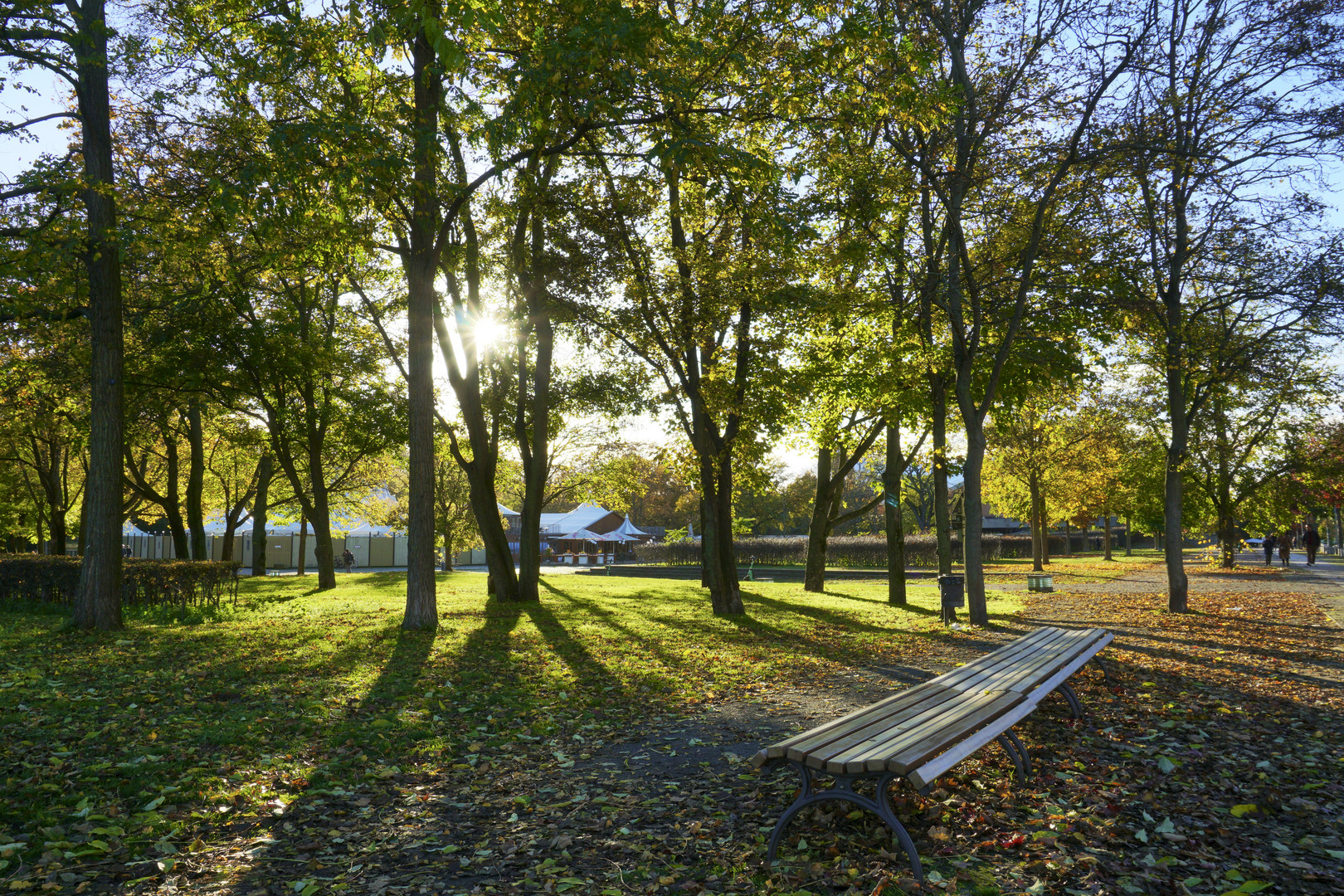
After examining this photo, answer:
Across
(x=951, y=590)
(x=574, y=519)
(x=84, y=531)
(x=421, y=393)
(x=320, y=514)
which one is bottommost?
(x=951, y=590)

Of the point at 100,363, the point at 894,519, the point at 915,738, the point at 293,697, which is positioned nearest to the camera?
the point at 915,738

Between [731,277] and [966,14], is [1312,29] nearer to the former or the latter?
[966,14]

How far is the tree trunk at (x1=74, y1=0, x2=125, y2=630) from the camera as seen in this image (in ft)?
34.8

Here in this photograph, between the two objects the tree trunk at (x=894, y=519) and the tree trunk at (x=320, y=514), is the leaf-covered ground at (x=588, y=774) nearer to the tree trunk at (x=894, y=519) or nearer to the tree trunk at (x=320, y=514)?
the tree trunk at (x=894, y=519)

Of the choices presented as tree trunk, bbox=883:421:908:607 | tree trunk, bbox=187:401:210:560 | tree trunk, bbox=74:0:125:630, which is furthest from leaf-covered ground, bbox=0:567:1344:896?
tree trunk, bbox=187:401:210:560

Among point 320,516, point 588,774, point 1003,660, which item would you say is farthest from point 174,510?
point 1003,660

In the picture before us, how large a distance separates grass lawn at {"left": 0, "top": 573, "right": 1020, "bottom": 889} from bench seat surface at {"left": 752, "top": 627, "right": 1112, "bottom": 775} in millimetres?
2498

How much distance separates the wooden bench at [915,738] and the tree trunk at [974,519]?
6.35 meters

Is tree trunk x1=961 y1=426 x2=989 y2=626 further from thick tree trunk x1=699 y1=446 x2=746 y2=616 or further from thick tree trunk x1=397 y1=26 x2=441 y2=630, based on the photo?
thick tree trunk x1=397 y1=26 x2=441 y2=630

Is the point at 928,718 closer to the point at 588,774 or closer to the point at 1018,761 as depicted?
the point at 1018,761

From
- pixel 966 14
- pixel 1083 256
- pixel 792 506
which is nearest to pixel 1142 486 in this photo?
pixel 1083 256

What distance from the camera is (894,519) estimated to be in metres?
18.2

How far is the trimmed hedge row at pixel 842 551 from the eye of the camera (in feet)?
128

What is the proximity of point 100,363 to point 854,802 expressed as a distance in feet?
37.9
